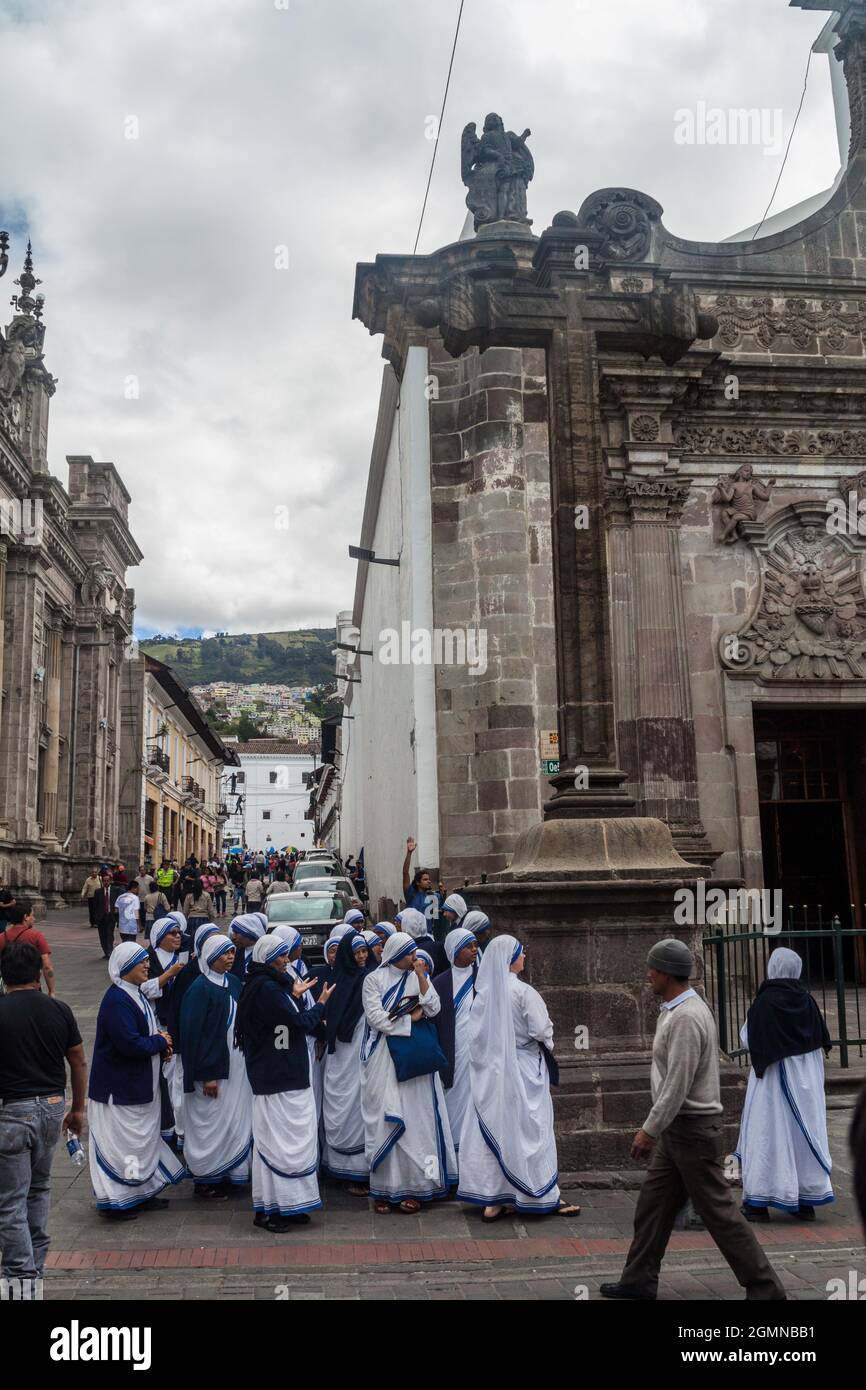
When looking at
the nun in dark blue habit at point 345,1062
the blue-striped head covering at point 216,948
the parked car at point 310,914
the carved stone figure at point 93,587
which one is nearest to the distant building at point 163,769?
the carved stone figure at point 93,587

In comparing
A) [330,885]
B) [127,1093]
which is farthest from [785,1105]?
[330,885]

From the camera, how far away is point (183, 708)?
5916 centimetres

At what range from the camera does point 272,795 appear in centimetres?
11406

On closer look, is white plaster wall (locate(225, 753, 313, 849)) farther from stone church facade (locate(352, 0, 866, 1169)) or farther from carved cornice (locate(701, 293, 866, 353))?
carved cornice (locate(701, 293, 866, 353))

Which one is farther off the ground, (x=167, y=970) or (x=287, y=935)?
(x=287, y=935)

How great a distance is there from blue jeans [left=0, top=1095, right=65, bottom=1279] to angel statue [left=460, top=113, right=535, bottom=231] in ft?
35.5

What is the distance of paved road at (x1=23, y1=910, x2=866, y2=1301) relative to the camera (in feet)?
19.5

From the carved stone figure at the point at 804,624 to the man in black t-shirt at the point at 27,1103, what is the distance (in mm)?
12558

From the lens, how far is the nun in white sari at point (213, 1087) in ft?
26.3

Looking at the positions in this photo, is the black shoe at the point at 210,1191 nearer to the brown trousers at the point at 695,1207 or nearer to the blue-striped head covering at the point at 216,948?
the blue-striped head covering at the point at 216,948

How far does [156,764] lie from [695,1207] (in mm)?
48230

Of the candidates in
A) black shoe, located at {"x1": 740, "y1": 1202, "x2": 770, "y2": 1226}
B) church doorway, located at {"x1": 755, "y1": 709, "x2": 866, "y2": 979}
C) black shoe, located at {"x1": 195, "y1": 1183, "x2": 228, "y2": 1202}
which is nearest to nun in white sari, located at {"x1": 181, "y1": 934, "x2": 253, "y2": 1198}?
black shoe, located at {"x1": 195, "y1": 1183, "x2": 228, "y2": 1202}

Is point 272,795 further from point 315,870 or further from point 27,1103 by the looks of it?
point 27,1103
